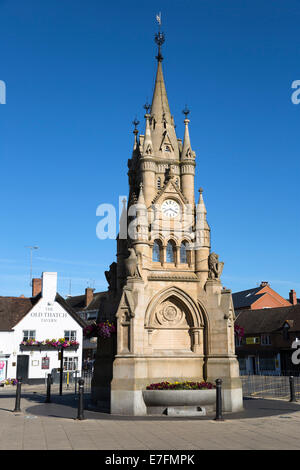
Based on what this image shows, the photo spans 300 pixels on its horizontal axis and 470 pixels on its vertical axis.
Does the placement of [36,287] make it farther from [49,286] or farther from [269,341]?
[269,341]

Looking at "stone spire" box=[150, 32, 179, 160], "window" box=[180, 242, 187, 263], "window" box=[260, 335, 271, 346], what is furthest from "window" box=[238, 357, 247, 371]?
"stone spire" box=[150, 32, 179, 160]

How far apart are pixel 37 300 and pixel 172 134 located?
93.2 ft

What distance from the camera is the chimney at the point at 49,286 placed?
1848 inches

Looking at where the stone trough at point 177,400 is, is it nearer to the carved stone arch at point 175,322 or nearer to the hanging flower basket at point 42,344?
the carved stone arch at point 175,322

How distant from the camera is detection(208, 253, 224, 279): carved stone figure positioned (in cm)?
2209

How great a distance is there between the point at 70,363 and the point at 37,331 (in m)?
5.02

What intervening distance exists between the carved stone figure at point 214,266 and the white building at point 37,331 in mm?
28032

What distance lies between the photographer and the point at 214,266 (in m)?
22.1

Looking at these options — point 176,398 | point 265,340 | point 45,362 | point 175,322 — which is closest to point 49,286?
point 45,362

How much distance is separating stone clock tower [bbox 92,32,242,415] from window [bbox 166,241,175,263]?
5cm

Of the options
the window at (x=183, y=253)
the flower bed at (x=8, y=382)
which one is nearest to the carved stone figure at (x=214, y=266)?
the window at (x=183, y=253)

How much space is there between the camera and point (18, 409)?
Result: 2041cm

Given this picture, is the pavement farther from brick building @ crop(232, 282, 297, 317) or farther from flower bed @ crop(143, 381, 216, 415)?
brick building @ crop(232, 282, 297, 317)
